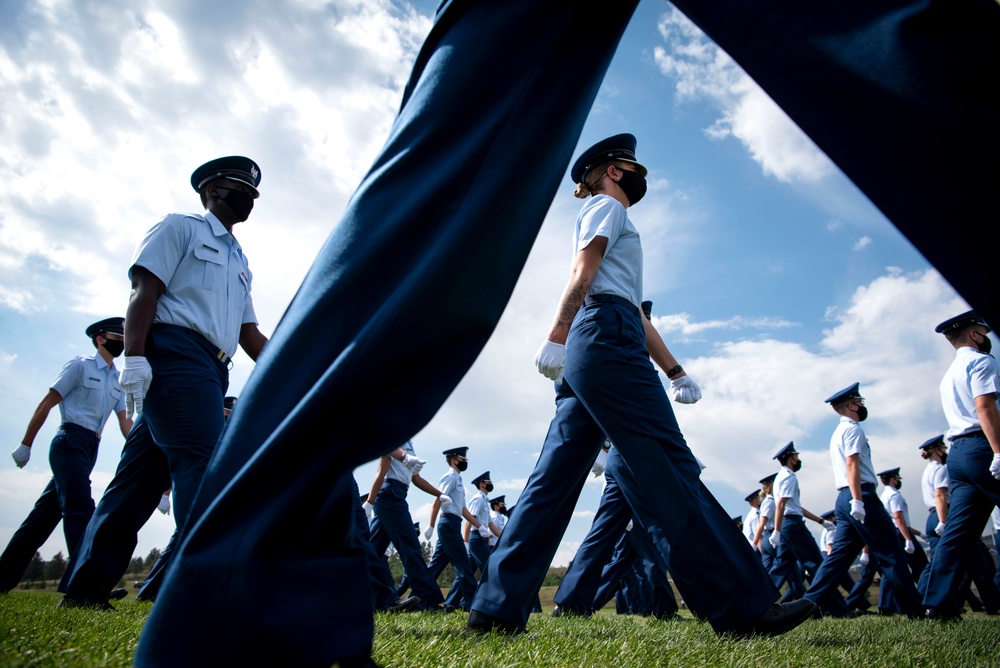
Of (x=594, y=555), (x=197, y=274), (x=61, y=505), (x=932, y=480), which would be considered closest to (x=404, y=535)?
(x=594, y=555)

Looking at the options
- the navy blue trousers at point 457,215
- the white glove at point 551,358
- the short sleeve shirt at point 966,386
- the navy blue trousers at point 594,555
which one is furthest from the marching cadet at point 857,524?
the navy blue trousers at point 457,215

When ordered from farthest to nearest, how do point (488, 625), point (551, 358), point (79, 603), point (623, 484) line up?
point (79, 603), point (623, 484), point (551, 358), point (488, 625)

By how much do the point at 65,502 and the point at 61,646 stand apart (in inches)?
256

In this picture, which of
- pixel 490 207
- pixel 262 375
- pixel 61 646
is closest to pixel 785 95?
pixel 490 207

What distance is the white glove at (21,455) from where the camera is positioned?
8.35 meters

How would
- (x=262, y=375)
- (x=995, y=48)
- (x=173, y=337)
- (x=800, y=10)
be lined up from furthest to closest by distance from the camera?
(x=173, y=337)
(x=262, y=375)
(x=800, y=10)
(x=995, y=48)

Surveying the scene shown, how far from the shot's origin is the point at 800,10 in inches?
40.5

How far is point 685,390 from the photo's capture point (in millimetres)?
4594

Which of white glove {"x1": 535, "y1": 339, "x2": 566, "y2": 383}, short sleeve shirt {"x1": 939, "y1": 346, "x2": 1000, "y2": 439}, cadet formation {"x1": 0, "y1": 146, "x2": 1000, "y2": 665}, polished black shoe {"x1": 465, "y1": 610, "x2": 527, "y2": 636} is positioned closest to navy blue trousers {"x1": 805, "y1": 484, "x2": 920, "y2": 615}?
cadet formation {"x1": 0, "y1": 146, "x2": 1000, "y2": 665}

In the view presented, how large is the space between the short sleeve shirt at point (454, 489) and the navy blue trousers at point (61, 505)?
7196mm

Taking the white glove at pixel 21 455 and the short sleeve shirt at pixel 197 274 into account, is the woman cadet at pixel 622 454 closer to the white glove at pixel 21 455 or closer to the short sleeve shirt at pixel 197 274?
the short sleeve shirt at pixel 197 274

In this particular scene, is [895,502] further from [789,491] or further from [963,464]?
[963,464]

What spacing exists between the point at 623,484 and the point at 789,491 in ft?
32.6

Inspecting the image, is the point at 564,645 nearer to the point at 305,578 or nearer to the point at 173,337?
the point at 305,578
